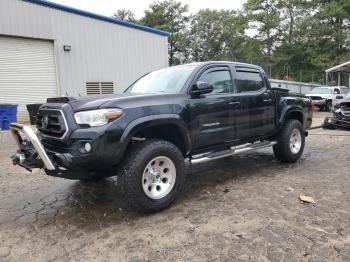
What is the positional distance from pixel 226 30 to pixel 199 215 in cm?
5210

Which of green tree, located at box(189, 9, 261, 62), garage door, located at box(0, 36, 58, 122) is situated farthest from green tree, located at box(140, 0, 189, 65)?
garage door, located at box(0, 36, 58, 122)

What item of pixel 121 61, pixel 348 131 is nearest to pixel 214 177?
pixel 348 131

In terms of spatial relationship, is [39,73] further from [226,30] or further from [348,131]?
[226,30]

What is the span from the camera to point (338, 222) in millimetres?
3889

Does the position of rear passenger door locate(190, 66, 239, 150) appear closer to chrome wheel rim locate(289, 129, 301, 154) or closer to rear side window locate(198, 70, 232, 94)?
rear side window locate(198, 70, 232, 94)

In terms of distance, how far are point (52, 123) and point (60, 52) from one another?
11.5 meters

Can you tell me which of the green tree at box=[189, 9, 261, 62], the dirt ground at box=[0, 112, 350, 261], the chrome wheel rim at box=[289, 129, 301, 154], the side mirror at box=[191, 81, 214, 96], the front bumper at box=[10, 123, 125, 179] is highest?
the green tree at box=[189, 9, 261, 62]

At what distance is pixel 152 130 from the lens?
459 cm

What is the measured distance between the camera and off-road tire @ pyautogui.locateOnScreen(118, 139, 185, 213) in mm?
3998

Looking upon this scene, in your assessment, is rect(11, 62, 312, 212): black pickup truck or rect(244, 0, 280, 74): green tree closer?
rect(11, 62, 312, 212): black pickup truck

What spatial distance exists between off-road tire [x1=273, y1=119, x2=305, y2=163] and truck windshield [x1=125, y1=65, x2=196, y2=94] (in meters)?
2.40

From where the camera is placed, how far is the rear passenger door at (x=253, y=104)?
5680 millimetres

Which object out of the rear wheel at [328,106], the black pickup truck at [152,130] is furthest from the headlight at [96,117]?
the rear wheel at [328,106]

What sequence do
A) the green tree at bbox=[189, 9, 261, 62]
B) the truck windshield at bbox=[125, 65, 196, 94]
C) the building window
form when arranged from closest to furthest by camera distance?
the truck windshield at bbox=[125, 65, 196, 94], the building window, the green tree at bbox=[189, 9, 261, 62]
